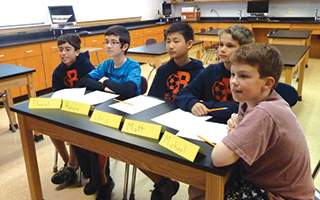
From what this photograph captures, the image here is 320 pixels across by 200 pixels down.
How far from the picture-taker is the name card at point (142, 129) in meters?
1.19

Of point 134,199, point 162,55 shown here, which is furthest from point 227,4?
point 134,199

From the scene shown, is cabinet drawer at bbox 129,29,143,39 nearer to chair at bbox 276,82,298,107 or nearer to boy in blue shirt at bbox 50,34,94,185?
boy in blue shirt at bbox 50,34,94,185

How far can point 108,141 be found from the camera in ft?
4.14

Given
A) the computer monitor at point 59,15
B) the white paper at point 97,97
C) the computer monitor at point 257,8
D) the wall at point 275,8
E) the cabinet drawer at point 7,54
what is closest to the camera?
the white paper at point 97,97

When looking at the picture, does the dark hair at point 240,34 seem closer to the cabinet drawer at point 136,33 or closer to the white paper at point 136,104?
the white paper at point 136,104

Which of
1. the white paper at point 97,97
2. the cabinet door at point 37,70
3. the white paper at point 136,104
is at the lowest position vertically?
the cabinet door at point 37,70

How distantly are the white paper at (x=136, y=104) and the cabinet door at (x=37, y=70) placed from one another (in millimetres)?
2893

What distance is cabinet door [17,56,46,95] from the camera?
4.05 metres

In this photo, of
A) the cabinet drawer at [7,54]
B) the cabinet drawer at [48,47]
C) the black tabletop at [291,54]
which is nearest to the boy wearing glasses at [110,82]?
the black tabletop at [291,54]

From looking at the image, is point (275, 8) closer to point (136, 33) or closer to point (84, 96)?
point (136, 33)

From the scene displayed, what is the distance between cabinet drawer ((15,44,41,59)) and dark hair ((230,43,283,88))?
366 cm

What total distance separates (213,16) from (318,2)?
250 centimetres

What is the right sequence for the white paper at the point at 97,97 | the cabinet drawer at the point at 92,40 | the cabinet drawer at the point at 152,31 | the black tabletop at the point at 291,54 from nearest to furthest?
1. the white paper at the point at 97,97
2. the black tabletop at the point at 291,54
3. the cabinet drawer at the point at 92,40
4. the cabinet drawer at the point at 152,31

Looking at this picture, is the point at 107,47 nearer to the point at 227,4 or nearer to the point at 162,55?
the point at 162,55
